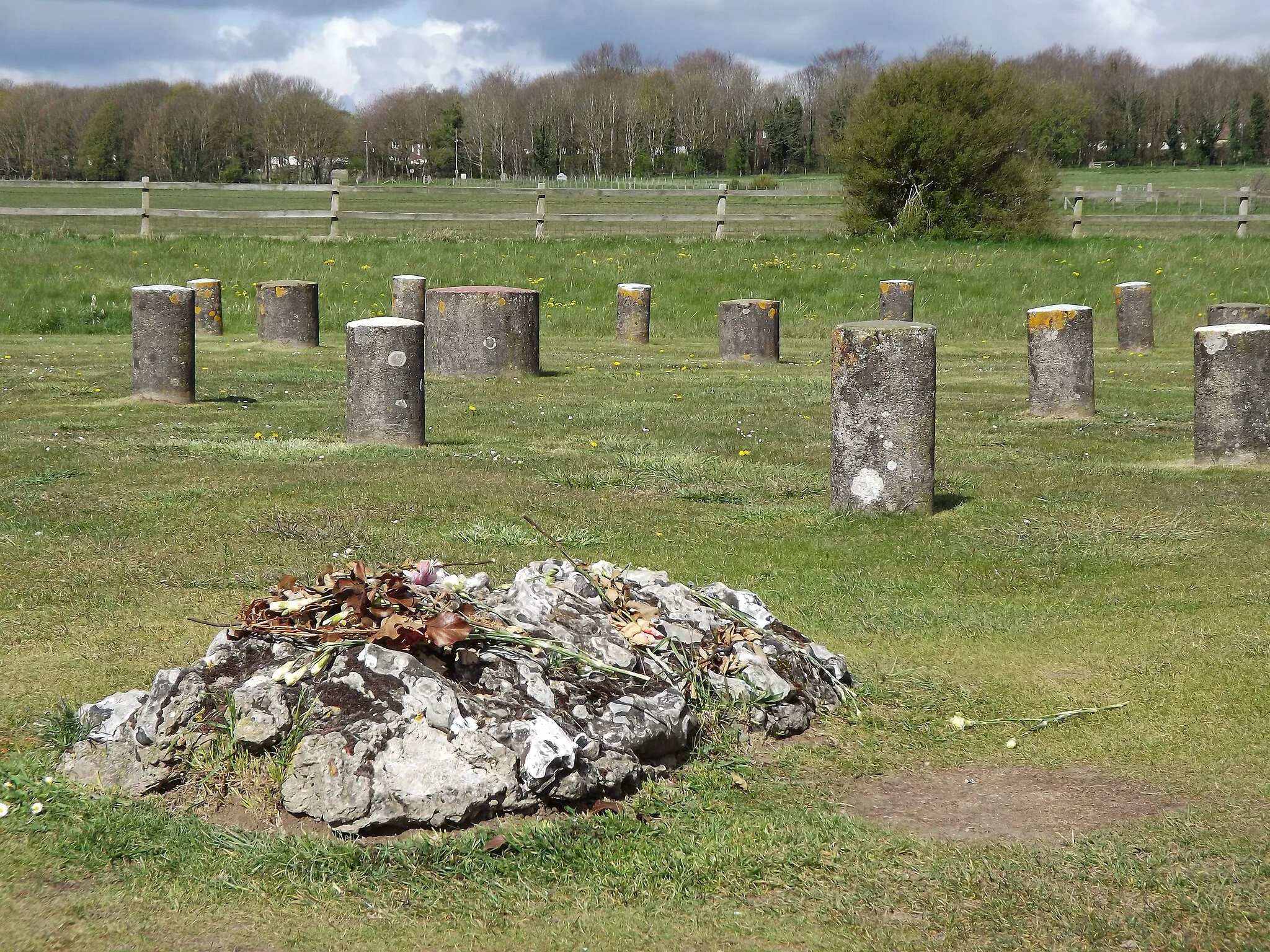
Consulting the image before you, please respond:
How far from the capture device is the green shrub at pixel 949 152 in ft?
92.1

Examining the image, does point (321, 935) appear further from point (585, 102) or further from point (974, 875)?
point (585, 102)

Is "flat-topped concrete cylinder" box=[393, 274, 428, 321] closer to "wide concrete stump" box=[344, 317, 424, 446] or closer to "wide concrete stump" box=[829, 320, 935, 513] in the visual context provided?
"wide concrete stump" box=[344, 317, 424, 446]

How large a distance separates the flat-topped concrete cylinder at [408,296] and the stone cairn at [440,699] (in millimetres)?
14045

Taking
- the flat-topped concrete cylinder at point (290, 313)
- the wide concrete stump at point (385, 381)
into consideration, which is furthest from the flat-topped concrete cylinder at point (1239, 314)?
the flat-topped concrete cylinder at point (290, 313)

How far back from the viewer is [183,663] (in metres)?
5.37

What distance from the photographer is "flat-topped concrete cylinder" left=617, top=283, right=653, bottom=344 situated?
68.7ft

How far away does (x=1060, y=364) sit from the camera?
12961mm

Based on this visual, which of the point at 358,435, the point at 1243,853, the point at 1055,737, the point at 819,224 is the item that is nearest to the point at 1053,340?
the point at 358,435

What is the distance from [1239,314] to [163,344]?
1192 centimetres

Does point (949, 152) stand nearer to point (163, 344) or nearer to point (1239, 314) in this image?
point (1239, 314)

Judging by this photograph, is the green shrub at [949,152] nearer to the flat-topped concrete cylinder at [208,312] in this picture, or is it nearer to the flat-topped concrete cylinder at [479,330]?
the flat-topped concrete cylinder at [208,312]

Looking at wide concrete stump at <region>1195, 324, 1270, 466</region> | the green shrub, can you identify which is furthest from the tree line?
wide concrete stump at <region>1195, 324, 1270, 466</region>

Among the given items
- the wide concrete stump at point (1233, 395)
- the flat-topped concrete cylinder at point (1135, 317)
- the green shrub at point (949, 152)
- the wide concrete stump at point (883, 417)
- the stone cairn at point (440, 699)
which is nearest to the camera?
the stone cairn at point (440, 699)

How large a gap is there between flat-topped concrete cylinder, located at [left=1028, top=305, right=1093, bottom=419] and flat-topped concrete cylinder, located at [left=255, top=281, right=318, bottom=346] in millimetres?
10586
